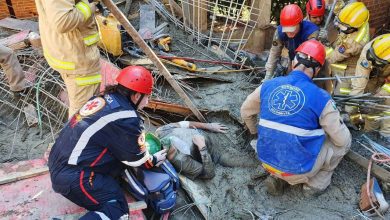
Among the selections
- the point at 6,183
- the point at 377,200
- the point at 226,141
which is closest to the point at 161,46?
the point at 226,141

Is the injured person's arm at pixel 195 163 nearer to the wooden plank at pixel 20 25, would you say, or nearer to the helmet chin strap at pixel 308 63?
the helmet chin strap at pixel 308 63

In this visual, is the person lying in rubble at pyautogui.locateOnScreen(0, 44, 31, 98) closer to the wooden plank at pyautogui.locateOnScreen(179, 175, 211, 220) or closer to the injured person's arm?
the injured person's arm

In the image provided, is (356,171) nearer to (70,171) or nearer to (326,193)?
(326,193)

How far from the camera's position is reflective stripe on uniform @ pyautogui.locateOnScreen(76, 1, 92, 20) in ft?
11.9

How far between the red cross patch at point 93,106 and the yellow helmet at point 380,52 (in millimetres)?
3497

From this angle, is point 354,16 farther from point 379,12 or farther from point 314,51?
point 379,12

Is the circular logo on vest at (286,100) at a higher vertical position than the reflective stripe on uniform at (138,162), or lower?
higher

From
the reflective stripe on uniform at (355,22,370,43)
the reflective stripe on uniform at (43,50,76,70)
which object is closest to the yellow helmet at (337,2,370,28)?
the reflective stripe on uniform at (355,22,370,43)

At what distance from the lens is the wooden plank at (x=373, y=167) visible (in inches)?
148

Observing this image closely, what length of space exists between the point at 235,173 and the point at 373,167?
1.50m

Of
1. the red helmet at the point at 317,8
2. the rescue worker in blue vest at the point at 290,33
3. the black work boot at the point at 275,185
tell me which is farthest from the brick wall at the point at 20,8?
the black work boot at the point at 275,185

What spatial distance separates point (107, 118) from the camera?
9.81 feet

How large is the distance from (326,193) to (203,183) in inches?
52.8

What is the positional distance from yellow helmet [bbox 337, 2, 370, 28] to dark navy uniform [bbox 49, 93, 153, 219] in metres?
3.78
